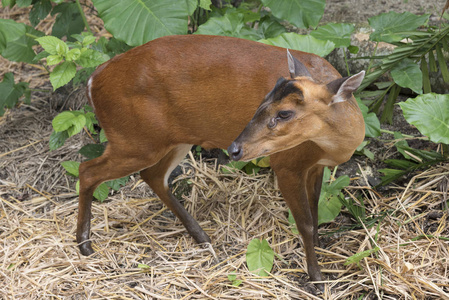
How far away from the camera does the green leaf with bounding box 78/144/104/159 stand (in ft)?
14.3

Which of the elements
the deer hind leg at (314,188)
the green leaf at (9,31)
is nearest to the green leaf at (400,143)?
the deer hind leg at (314,188)

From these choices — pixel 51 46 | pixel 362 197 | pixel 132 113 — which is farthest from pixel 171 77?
pixel 362 197

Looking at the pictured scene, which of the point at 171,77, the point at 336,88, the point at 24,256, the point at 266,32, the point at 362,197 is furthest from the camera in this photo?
the point at 266,32

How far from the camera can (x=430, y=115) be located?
3.63 meters

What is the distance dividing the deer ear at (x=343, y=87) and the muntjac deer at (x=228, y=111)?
0.01 m

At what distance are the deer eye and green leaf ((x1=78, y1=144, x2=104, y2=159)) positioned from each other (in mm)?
2074

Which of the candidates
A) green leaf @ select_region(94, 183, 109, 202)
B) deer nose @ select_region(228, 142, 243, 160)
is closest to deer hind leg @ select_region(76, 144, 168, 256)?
green leaf @ select_region(94, 183, 109, 202)

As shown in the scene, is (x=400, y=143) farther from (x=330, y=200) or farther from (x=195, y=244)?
(x=195, y=244)

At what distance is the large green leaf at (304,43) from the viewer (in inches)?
151

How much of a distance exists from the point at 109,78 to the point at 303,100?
1311 mm

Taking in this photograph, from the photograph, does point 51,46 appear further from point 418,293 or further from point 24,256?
point 418,293

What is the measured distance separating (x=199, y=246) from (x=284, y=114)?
1.57m

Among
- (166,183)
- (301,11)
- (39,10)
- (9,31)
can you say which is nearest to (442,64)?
(301,11)

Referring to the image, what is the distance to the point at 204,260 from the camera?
379 centimetres
